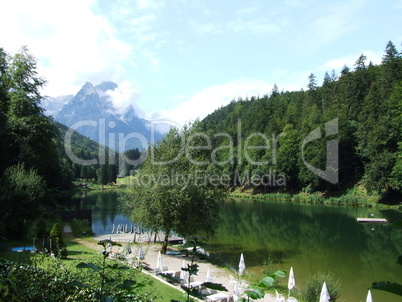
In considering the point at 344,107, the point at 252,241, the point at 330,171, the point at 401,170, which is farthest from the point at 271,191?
the point at 252,241

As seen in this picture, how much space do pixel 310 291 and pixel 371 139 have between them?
156ft

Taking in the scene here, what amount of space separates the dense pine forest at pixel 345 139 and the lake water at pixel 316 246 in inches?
512

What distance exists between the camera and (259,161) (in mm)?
79750

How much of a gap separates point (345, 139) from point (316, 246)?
45010 mm

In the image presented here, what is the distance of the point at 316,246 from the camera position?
84.8ft

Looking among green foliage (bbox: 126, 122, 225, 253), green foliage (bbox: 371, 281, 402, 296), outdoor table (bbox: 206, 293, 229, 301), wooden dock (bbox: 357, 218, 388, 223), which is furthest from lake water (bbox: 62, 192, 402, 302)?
green foliage (bbox: 371, 281, 402, 296)

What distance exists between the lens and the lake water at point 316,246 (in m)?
18.7

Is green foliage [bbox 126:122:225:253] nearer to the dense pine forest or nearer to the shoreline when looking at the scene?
the shoreline

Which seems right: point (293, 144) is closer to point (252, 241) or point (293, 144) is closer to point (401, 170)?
point (401, 170)

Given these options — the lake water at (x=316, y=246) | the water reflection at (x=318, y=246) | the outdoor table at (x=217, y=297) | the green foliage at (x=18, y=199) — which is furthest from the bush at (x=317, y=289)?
the green foliage at (x=18, y=199)

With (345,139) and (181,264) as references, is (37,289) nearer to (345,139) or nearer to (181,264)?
(181,264)

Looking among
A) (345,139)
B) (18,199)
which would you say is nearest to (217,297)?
(18,199)

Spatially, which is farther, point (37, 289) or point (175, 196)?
point (175, 196)

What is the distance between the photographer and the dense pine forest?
51.8 metres
